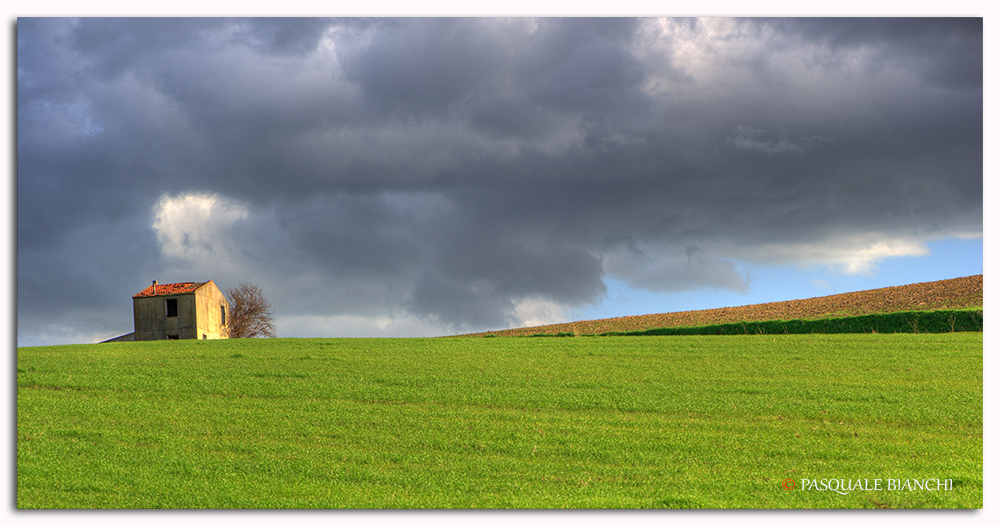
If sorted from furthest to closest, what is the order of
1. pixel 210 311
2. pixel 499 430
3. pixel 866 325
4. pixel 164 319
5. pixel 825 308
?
pixel 210 311
pixel 164 319
pixel 825 308
pixel 866 325
pixel 499 430

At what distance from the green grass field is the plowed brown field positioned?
14506 millimetres

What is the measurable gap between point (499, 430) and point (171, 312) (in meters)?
38.8

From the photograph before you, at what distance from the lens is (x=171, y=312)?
42.2 m

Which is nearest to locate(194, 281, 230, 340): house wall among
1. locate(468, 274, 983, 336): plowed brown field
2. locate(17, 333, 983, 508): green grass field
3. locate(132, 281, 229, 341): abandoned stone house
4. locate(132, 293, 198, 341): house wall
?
locate(132, 281, 229, 341): abandoned stone house

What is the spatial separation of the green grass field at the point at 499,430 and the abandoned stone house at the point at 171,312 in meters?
22.7

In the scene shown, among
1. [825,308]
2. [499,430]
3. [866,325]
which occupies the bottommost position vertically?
[499,430]

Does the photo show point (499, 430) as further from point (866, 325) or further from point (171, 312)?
point (171, 312)

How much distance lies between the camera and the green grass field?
8242 mm

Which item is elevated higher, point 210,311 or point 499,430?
point 210,311

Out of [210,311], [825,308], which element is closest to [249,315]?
[210,311]

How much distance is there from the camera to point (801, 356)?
20.0 metres

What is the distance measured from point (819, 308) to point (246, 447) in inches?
1450

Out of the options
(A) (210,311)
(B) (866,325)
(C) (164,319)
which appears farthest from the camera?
(A) (210,311)
